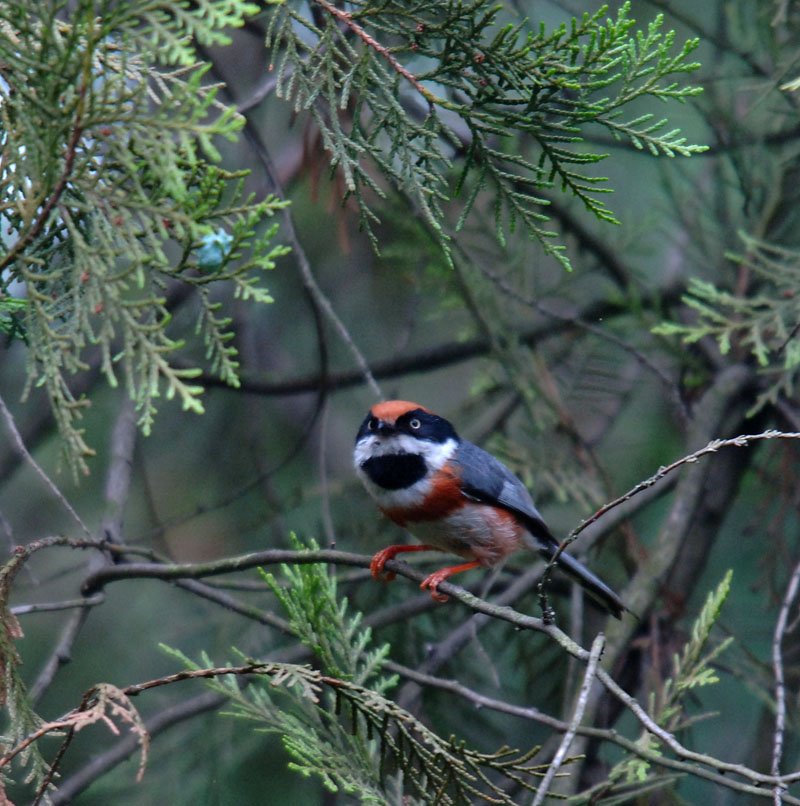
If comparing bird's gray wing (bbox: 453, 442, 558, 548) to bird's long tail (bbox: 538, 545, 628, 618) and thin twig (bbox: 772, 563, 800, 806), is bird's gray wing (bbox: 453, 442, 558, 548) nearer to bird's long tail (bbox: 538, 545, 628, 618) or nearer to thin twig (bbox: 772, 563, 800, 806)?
bird's long tail (bbox: 538, 545, 628, 618)

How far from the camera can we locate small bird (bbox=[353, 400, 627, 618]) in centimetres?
338

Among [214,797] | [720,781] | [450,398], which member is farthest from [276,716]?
[450,398]

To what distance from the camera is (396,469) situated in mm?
3389

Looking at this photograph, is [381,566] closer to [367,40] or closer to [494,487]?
[494,487]

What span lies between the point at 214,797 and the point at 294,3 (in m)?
3.46

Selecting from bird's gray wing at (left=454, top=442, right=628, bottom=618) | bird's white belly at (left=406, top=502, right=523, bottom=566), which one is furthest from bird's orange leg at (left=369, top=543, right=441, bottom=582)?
bird's gray wing at (left=454, top=442, right=628, bottom=618)

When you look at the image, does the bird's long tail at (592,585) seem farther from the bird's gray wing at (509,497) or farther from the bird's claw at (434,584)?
the bird's claw at (434,584)

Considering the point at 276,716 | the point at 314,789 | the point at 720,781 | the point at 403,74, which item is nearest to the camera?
the point at 720,781

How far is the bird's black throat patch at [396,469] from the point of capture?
3367 millimetres

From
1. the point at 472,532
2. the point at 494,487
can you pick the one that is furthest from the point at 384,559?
the point at 494,487

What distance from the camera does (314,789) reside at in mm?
4414

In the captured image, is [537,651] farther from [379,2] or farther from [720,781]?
[379,2]

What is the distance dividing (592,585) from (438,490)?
81 centimetres

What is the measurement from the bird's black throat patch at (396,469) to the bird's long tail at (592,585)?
2.18 feet
